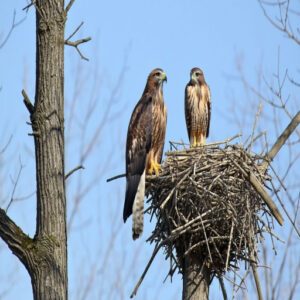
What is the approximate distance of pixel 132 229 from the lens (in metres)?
6.15

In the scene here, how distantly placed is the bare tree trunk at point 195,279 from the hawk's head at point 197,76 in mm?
2947

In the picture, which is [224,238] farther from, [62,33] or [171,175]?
[62,33]

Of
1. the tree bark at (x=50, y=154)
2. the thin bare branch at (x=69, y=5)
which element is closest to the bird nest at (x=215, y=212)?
the tree bark at (x=50, y=154)

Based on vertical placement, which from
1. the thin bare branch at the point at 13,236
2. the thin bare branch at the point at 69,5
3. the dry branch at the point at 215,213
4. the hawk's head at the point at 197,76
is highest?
the hawk's head at the point at 197,76

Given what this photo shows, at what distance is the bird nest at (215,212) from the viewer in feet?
17.9

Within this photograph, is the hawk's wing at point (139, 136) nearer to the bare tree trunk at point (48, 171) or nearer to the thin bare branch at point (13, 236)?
the bare tree trunk at point (48, 171)

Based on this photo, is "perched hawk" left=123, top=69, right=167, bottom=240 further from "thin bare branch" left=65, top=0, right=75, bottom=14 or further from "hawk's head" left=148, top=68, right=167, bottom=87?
"thin bare branch" left=65, top=0, right=75, bottom=14

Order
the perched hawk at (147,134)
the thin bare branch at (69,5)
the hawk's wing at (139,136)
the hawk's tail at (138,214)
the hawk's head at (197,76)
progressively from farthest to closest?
1. the hawk's head at (197,76)
2. the hawk's wing at (139,136)
3. the perched hawk at (147,134)
4. the hawk's tail at (138,214)
5. the thin bare branch at (69,5)

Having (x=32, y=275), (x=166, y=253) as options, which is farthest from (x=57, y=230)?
(x=166, y=253)

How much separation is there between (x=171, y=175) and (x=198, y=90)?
220 centimetres

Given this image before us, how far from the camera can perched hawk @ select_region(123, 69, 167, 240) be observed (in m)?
6.59

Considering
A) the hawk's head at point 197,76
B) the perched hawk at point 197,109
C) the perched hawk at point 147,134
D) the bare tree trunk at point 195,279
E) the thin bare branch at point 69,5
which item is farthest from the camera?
the hawk's head at point 197,76

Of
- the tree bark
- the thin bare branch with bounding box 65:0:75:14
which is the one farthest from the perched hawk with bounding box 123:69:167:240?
the thin bare branch with bounding box 65:0:75:14

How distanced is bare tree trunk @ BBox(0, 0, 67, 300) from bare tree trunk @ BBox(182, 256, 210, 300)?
5.65ft
